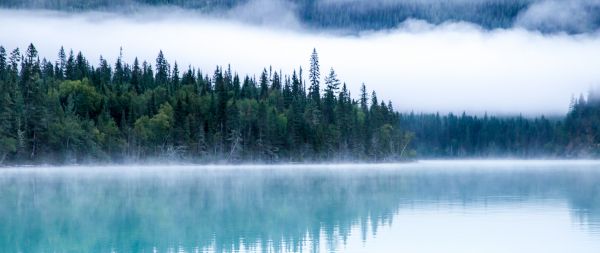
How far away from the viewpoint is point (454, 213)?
3488 cm

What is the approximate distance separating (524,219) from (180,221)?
14.4 meters

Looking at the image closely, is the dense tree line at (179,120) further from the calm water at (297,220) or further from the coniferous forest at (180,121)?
the calm water at (297,220)

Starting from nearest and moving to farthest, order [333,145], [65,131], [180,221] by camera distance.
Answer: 1. [180,221]
2. [65,131]
3. [333,145]

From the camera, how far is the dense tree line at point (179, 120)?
10731 centimetres

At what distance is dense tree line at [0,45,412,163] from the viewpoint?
352 ft

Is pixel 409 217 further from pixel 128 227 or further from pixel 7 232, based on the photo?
pixel 7 232

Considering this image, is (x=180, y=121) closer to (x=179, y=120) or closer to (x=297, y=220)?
(x=179, y=120)

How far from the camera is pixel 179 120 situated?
128375 millimetres

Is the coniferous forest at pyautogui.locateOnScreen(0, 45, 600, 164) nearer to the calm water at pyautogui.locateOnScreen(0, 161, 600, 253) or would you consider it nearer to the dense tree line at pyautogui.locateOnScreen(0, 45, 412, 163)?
the dense tree line at pyautogui.locateOnScreen(0, 45, 412, 163)

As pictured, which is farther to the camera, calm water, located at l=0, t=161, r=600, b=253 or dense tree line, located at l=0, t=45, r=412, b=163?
dense tree line, located at l=0, t=45, r=412, b=163

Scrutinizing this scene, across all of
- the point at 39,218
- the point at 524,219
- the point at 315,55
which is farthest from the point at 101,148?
the point at 524,219

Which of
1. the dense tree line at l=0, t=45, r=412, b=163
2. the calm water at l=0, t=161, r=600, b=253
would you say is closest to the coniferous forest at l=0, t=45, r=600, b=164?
the dense tree line at l=0, t=45, r=412, b=163

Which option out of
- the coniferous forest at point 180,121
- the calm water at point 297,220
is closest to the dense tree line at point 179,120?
the coniferous forest at point 180,121

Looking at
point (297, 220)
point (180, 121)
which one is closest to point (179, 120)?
point (180, 121)
